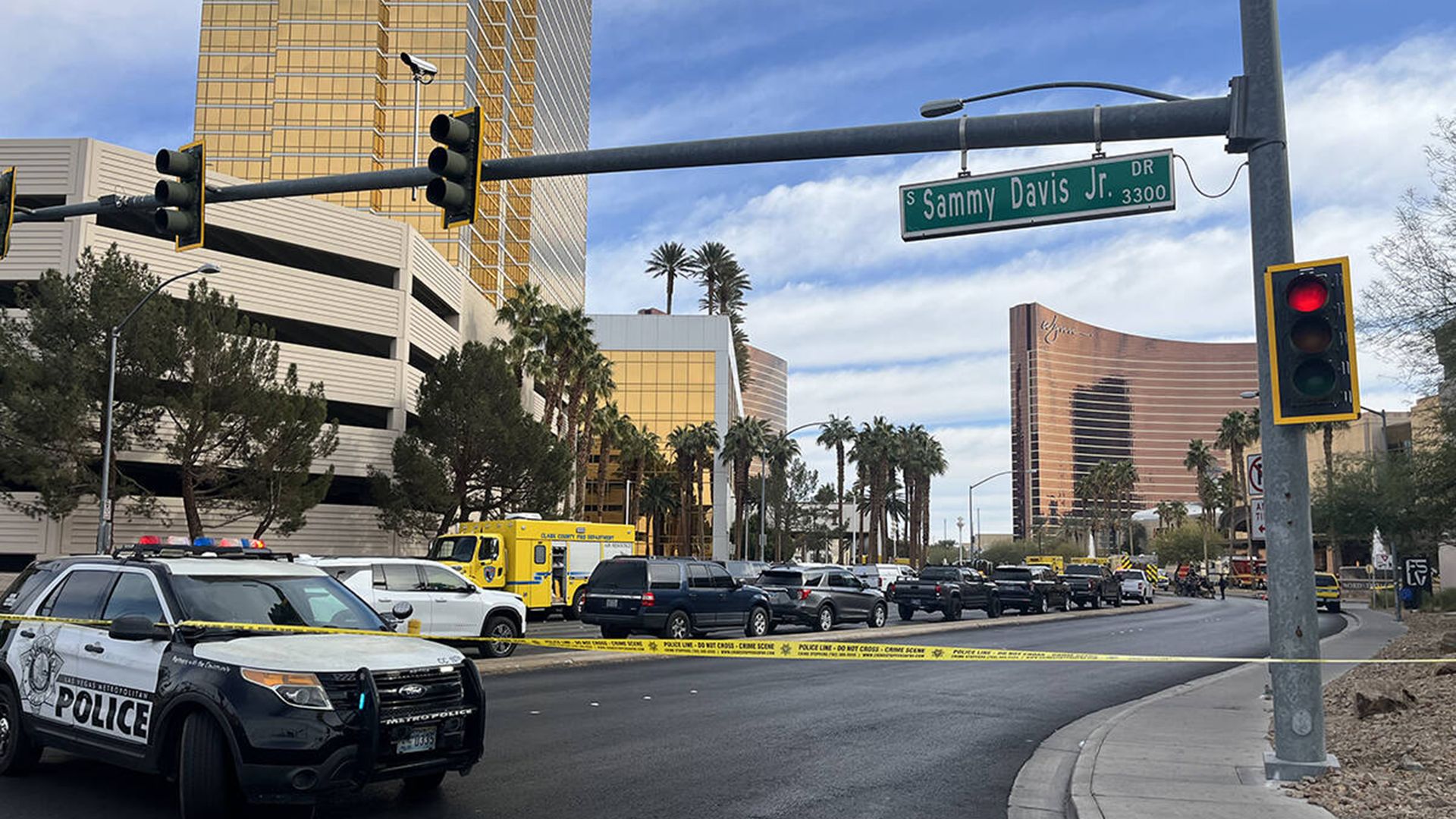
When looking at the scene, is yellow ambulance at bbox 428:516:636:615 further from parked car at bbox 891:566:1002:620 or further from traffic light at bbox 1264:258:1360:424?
traffic light at bbox 1264:258:1360:424

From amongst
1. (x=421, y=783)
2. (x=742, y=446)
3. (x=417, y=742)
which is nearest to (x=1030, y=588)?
(x=421, y=783)

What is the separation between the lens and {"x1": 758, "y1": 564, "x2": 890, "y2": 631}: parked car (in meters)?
28.0

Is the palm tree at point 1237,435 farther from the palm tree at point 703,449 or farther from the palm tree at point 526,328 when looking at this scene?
the palm tree at point 526,328

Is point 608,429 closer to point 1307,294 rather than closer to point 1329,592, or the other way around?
point 1329,592

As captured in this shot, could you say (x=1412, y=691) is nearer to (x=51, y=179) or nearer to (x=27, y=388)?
(x=27, y=388)

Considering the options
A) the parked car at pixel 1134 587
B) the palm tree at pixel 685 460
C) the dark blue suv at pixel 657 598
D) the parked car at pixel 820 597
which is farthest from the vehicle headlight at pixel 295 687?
the palm tree at pixel 685 460

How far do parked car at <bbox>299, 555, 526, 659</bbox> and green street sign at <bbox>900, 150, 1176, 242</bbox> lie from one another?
1102cm

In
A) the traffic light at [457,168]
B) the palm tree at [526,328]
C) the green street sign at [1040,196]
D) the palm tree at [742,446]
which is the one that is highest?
the palm tree at [526,328]

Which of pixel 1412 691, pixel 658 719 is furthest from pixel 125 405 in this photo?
pixel 1412 691

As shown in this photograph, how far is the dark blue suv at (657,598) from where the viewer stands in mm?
22656

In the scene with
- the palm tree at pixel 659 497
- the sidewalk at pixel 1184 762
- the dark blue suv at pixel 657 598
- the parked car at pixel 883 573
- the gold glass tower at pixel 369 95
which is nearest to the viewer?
the sidewalk at pixel 1184 762

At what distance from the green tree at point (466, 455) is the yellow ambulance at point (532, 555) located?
1458 cm

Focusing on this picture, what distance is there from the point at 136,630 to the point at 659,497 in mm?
91956

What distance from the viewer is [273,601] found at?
328 inches
